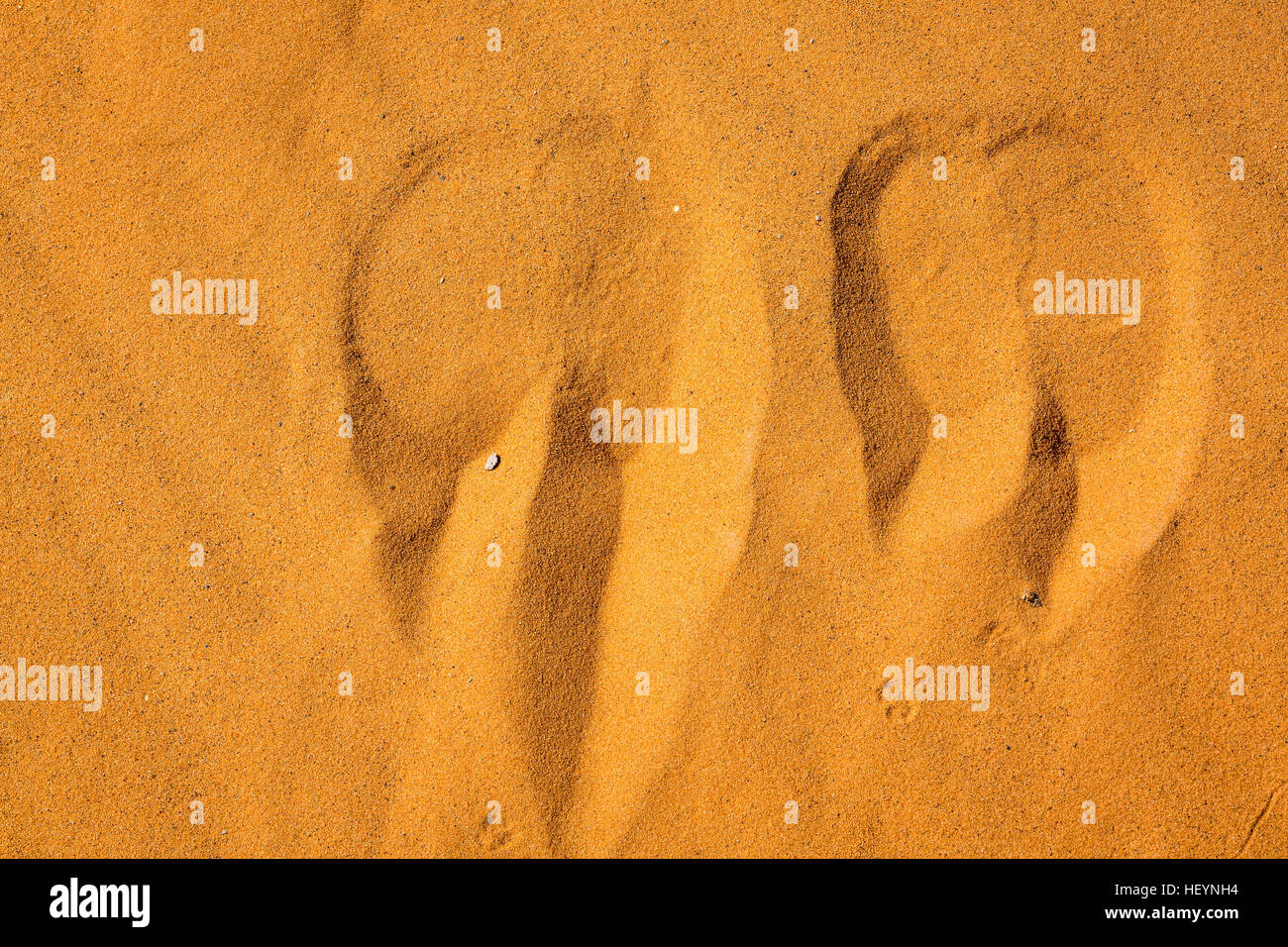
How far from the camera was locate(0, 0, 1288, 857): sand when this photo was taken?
3.25 meters

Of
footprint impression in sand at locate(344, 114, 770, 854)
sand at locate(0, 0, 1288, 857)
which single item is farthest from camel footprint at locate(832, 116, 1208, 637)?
footprint impression in sand at locate(344, 114, 770, 854)

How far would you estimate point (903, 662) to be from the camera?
3.26 meters

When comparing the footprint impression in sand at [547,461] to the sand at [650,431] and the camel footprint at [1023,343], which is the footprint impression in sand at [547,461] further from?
the camel footprint at [1023,343]

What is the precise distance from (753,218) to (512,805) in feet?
7.50

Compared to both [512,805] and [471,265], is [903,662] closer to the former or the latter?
[512,805]

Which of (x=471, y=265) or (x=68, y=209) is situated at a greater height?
(x=68, y=209)

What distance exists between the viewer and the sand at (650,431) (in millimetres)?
3254

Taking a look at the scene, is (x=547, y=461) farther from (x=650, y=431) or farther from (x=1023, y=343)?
(x=1023, y=343)

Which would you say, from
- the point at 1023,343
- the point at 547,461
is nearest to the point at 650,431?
the point at 547,461

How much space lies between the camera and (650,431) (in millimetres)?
3312

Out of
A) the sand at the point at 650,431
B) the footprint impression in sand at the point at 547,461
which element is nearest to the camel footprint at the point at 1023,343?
the sand at the point at 650,431
